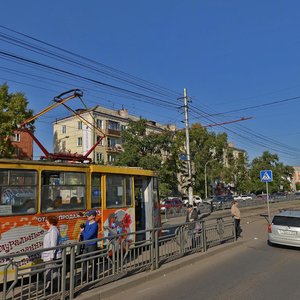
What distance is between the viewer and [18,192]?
8.02 meters

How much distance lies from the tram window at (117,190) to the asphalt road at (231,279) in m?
2.70

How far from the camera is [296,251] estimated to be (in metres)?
11.7

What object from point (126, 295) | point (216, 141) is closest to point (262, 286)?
point (126, 295)

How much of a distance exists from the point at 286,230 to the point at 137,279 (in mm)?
6531

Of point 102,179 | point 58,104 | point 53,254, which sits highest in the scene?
point 58,104

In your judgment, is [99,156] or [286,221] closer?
[286,221]

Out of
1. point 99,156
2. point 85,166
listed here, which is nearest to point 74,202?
point 85,166

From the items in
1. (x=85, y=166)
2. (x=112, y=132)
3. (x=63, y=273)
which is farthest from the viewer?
(x=112, y=132)

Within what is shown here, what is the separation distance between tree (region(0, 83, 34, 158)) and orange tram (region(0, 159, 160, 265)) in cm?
1704

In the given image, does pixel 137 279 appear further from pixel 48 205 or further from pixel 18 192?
pixel 18 192

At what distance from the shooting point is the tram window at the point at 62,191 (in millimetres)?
8641

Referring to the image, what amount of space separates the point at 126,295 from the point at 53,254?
1.59 meters

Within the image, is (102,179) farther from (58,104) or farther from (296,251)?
(296,251)

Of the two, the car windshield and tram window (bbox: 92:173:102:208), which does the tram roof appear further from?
the car windshield
